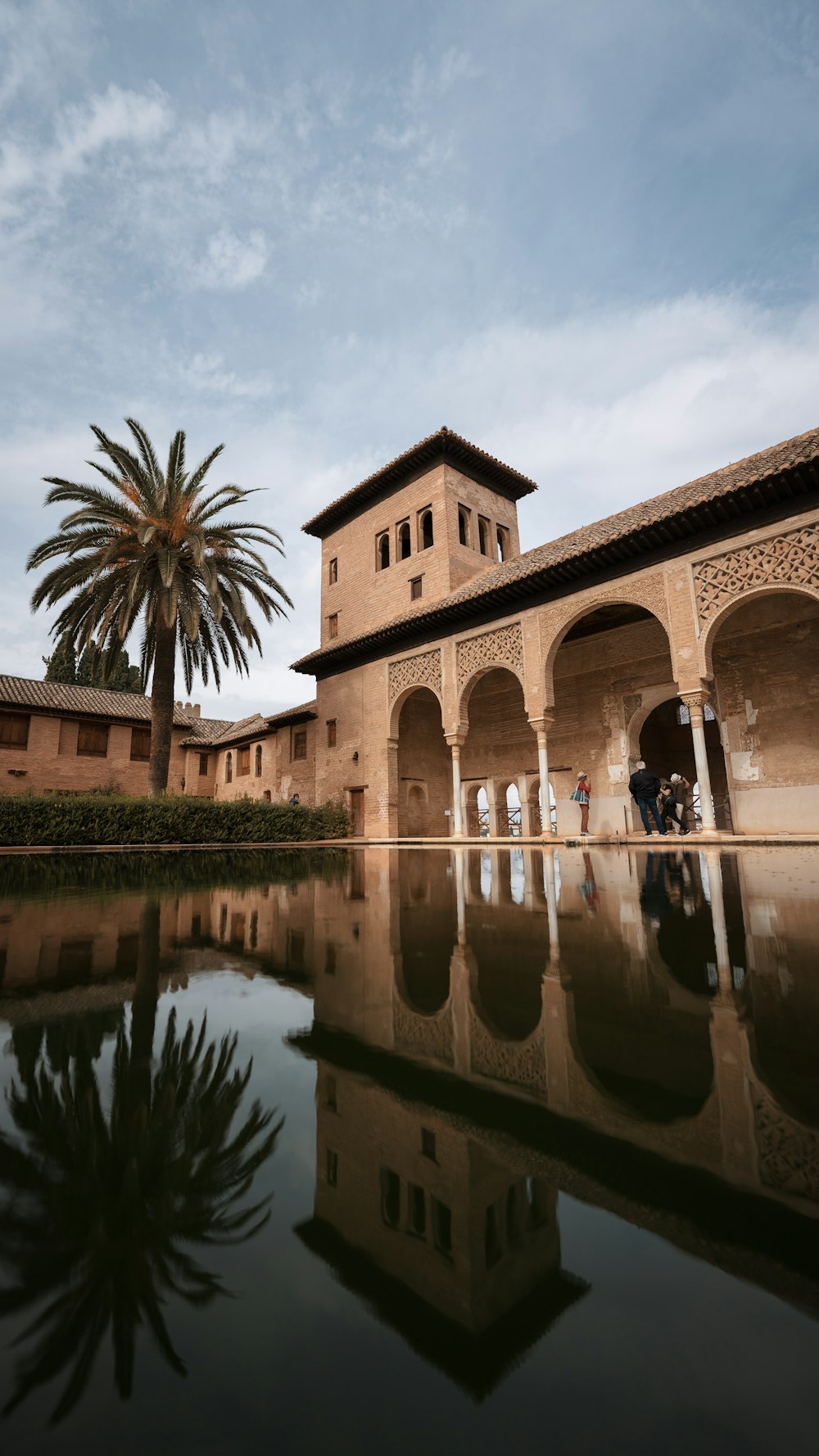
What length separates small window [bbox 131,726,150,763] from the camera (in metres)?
25.9

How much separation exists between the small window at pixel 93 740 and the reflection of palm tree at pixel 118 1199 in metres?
26.2

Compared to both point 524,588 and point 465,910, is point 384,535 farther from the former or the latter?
point 465,910

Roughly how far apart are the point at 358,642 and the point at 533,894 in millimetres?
14328

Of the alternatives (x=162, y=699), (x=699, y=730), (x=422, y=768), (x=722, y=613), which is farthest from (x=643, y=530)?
(x=162, y=699)

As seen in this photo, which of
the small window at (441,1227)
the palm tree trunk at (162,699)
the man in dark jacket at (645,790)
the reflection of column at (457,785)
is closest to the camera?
the small window at (441,1227)

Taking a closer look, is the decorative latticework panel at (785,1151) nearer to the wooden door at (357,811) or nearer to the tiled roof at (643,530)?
the tiled roof at (643,530)

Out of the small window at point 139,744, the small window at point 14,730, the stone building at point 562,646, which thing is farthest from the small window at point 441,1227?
the small window at point 139,744

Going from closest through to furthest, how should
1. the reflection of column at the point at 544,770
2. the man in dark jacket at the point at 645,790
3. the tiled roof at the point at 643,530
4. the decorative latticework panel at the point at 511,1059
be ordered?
1. the decorative latticework panel at the point at 511,1059
2. the tiled roof at the point at 643,530
3. the man in dark jacket at the point at 645,790
4. the reflection of column at the point at 544,770

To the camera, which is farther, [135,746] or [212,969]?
[135,746]

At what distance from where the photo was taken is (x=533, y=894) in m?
3.93

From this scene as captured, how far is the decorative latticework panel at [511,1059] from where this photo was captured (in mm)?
1095

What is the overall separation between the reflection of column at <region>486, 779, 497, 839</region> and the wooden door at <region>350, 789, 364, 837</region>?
3488mm

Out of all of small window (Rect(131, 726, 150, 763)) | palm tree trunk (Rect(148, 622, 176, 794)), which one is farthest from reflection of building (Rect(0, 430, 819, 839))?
palm tree trunk (Rect(148, 622, 176, 794))

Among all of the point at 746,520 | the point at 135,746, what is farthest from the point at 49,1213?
the point at 135,746
